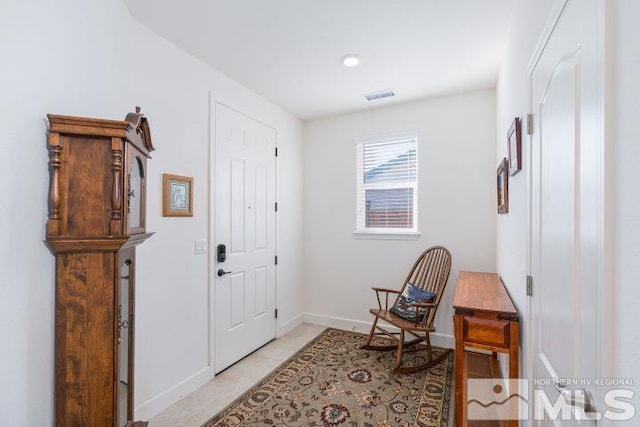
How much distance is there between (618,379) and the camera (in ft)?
2.02

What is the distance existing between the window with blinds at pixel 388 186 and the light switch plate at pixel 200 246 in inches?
72.1

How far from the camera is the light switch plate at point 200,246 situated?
2.44 m

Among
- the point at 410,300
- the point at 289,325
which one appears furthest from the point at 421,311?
the point at 289,325

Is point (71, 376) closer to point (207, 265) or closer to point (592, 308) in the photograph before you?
point (207, 265)

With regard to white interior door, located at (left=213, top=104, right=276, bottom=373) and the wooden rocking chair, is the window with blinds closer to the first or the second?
the wooden rocking chair

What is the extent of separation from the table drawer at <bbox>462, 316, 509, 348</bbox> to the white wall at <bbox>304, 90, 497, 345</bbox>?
5.14 feet

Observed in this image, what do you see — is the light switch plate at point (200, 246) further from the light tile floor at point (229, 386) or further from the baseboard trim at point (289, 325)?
the baseboard trim at point (289, 325)

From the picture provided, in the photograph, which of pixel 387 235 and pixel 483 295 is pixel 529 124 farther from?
pixel 387 235

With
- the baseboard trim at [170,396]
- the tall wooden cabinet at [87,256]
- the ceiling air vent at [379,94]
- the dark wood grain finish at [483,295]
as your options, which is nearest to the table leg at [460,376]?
the dark wood grain finish at [483,295]

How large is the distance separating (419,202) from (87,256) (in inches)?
115

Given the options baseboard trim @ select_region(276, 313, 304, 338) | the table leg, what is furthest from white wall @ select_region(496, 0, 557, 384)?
baseboard trim @ select_region(276, 313, 304, 338)

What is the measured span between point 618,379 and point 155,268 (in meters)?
2.28

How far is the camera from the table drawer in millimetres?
1559

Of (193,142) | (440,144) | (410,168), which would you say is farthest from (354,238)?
(193,142)
